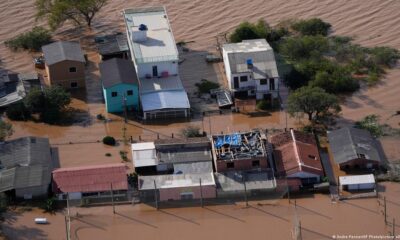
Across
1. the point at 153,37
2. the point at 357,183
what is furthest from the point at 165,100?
the point at 357,183

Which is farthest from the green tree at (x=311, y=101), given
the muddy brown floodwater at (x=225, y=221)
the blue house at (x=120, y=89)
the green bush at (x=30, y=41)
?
the green bush at (x=30, y=41)

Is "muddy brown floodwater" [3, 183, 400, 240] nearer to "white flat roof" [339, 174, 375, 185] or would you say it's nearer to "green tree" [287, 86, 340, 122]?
"white flat roof" [339, 174, 375, 185]

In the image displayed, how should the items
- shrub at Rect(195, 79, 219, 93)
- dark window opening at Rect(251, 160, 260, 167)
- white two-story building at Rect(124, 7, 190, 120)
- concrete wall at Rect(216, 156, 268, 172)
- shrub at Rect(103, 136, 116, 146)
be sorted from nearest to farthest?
concrete wall at Rect(216, 156, 268, 172) < dark window opening at Rect(251, 160, 260, 167) < shrub at Rect(103, 136, 116, 146) < white two-story building at Rect(124, 7, 190, 120) < shrub at Rect(195, 79, 219, 93)

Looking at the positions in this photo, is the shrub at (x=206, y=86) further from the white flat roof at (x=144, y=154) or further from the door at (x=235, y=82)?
the white flat roof at (x=144, y=154)

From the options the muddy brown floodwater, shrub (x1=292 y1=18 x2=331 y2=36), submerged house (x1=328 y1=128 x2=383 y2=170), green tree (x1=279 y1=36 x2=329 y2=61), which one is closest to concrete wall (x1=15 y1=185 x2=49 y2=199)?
the muddy brown floodwater

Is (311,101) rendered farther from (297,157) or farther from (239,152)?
(239,152)

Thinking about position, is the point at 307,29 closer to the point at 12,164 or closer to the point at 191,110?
the point at 191,110
